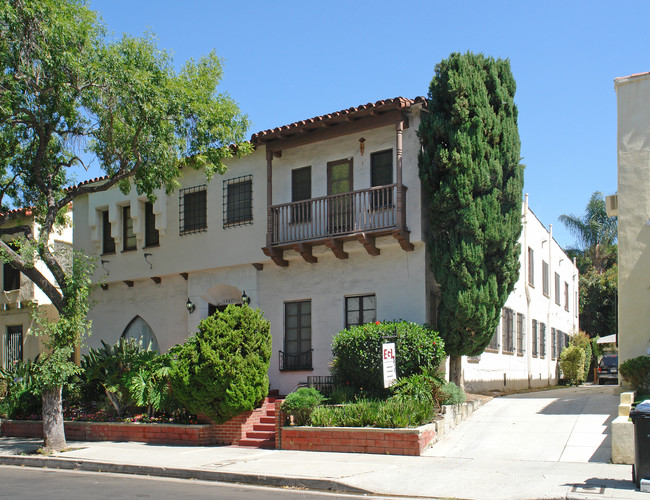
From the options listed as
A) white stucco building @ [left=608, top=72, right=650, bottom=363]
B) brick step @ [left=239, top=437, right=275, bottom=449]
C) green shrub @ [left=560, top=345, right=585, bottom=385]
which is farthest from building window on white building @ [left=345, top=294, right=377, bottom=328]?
green shrub @ [left=560, top=345, right=585, bottom=385]

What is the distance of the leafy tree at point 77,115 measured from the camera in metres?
14.2

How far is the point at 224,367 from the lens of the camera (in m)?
14.4

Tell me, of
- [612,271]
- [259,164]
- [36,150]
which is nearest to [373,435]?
[259,164]

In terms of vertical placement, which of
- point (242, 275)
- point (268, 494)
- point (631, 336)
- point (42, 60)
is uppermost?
point (42, 60)

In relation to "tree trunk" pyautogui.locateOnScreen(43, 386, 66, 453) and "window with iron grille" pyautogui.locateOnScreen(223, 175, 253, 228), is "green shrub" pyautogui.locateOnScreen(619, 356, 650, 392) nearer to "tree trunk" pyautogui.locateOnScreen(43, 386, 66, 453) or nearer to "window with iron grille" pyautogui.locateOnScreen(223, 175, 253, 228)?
"window with iron grille" pyautogui.locateOnScreen(223, 175, 253, 228)

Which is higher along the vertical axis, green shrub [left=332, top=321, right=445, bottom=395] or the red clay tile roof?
the red clay tile roof

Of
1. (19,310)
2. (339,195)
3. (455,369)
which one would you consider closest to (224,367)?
(339,195)

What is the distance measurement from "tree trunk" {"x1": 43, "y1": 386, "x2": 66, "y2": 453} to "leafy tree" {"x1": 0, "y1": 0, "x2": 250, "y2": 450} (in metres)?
0.02

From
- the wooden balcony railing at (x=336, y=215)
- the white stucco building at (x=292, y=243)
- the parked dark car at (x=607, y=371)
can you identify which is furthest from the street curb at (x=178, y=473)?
the parked dark car at (x=607, y=371)

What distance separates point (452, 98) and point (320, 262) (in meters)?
5.22

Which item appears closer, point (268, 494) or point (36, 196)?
point (268, 494)

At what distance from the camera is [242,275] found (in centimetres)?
1912

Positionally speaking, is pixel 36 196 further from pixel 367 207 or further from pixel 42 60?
pixel 367 207

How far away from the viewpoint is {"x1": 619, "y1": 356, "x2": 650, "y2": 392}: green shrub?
14833 millimetres
